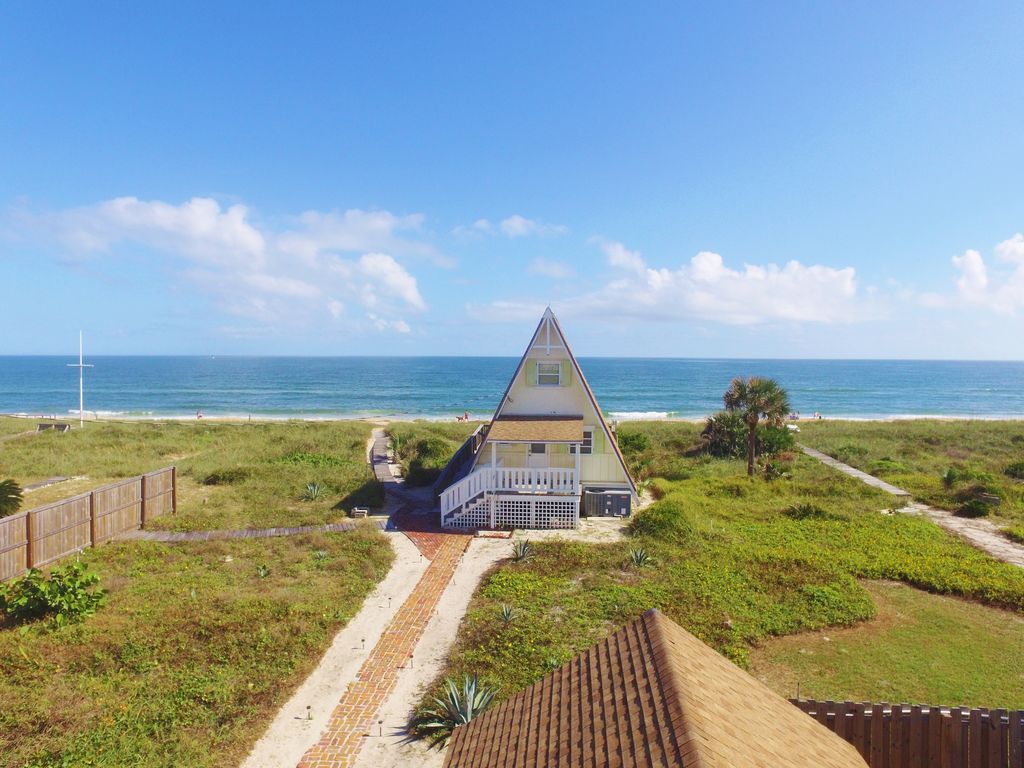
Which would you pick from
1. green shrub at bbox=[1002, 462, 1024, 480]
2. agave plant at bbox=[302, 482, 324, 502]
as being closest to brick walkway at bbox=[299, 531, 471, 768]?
agave plant at bbox=[302, 482, 324, 502]

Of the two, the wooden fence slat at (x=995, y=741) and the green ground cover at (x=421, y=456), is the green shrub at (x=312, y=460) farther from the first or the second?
the wooden fence slat at (x=995, y=741)

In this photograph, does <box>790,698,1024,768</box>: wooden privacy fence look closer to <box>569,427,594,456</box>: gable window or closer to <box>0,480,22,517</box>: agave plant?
<box>569,427,594,456</box>: gable window

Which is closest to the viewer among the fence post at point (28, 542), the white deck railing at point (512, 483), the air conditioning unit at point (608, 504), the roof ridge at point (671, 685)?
the roof ridge at point (671, 685)

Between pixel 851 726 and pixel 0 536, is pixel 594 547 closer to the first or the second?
pixel 851 726

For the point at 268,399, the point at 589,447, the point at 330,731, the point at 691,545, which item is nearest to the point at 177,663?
the point at 330,731

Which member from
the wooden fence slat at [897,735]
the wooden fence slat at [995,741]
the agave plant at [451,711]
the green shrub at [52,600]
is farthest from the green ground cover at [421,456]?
the wooden fence slat at [995,741]
